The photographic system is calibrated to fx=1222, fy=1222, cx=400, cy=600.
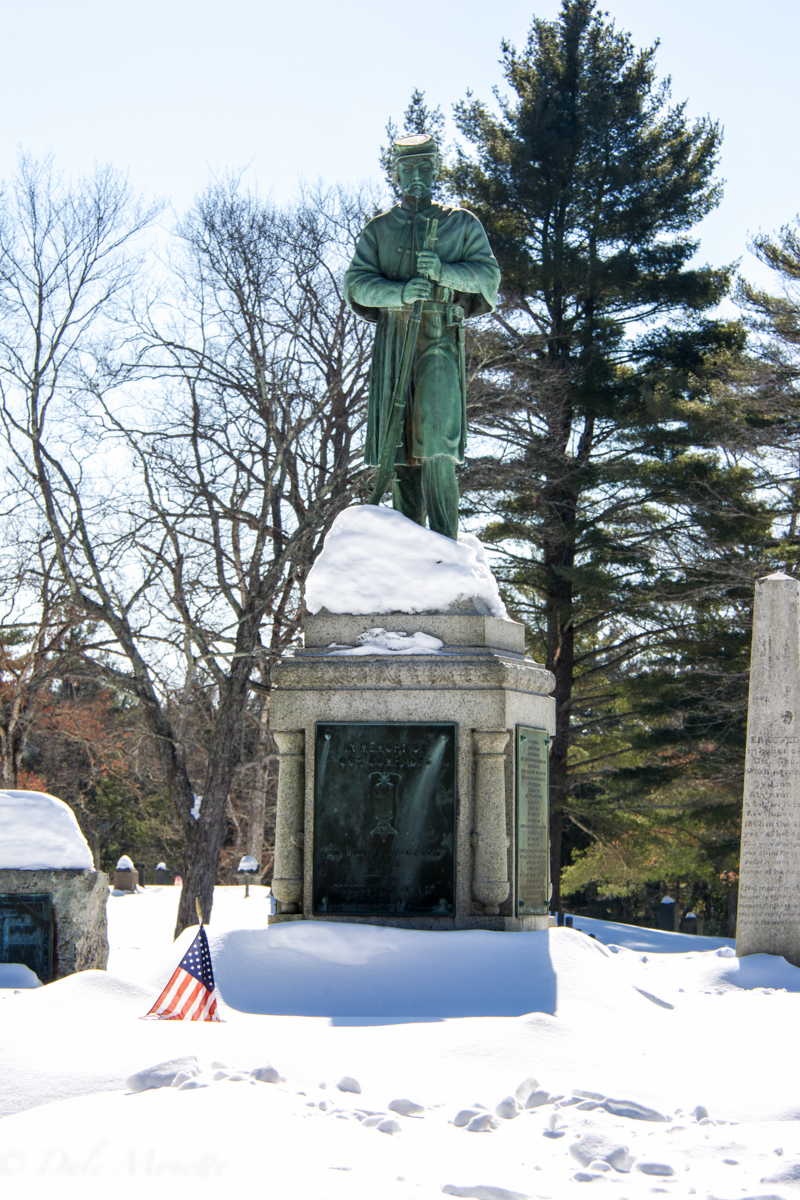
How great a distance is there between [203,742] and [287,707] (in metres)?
14.4

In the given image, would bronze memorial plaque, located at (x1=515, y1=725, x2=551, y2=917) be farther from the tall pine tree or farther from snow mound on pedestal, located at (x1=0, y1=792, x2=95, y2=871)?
the tall pine tree

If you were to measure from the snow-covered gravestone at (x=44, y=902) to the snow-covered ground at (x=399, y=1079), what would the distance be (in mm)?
2008

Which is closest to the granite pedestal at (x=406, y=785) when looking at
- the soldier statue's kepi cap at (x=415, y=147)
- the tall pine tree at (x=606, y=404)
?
the soldier statue's kepi cap at (x=415, y=147)

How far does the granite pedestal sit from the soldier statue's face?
2.64 meters

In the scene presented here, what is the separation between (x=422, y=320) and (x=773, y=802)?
644 cm

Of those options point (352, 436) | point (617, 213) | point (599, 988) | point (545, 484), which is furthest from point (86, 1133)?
point (617, 213)

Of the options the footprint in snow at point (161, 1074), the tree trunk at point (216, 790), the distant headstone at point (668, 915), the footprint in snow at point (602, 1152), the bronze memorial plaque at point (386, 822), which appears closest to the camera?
the footprint in snow at point (602, 1152)

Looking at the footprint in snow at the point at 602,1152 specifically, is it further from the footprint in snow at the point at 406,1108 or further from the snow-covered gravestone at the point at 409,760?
the snow-covered gravestone at the point at 409,760

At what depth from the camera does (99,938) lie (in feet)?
26.6

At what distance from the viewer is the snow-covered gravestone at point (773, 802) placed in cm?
1136

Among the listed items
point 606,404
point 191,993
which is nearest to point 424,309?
point 191,993

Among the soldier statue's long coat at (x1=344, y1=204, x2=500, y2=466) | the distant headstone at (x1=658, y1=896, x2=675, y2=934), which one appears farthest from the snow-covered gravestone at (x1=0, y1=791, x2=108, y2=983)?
the distant headstone at (x1=658, y1=896, x2=675, y2=934)

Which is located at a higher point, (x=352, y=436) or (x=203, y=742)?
(x=352, y=436)

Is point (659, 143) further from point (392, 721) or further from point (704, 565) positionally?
point (392, 721)
